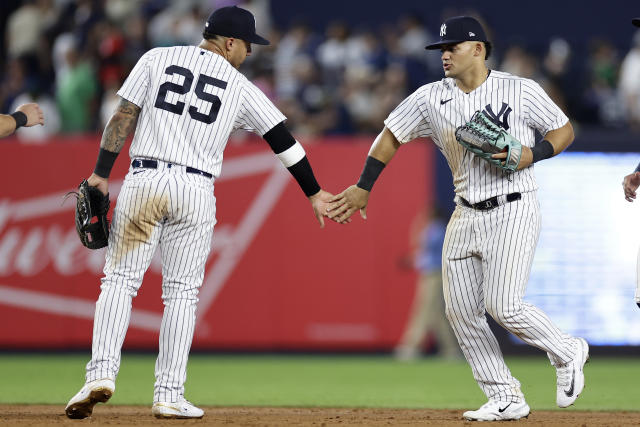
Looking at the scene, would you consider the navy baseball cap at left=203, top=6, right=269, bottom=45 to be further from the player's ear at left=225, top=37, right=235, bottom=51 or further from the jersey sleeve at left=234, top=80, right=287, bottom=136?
the jersey sleeve at left=234, top=80, right=287, bottom=136

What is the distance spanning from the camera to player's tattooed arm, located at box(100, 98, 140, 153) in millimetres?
6531

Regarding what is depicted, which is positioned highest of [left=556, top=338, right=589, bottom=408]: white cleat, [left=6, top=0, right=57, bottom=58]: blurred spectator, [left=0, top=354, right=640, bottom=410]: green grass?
[left=6, top=0, right=57, bottom=58]: blurred spectator

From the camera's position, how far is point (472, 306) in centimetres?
680

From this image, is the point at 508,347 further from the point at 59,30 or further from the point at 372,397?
the point at 59,30

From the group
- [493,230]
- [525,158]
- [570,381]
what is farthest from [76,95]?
[570,381]

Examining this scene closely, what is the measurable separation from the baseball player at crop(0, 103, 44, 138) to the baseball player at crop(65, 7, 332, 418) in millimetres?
659

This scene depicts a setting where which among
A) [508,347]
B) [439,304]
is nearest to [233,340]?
[439,304]

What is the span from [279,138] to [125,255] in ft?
4.02

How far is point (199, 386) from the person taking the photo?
10430mm

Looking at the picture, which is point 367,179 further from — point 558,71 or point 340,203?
point 558,71

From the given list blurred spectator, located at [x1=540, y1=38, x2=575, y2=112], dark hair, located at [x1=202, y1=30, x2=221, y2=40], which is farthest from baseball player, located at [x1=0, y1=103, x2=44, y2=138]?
blurred spectator, located at [x1=540, y1=38, x2=575, y2=112]

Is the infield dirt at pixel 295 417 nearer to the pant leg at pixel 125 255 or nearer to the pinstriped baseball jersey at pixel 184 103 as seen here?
the pant leg at pixel 125 255

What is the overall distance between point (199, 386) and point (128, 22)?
22.7 ft

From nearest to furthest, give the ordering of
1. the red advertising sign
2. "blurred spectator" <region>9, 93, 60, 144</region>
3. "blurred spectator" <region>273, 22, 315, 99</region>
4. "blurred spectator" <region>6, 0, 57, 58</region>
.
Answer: the red advertising sign < "blurred spectator" <region>9, 93, 60, 144</region> < "blurred spectator" <region>273, 22, 315, 99</region> < "blurred spectator" <region>6, 0, 57, 58</region>
